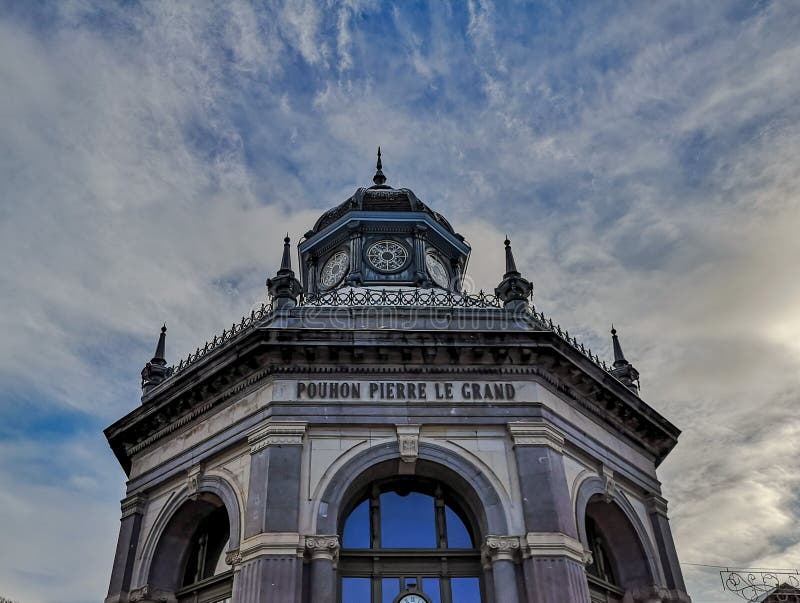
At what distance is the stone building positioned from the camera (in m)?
18.2

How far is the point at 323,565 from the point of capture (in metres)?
17.5

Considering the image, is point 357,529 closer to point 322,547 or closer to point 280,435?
point 322,547

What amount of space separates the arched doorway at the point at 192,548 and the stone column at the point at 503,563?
6.75m

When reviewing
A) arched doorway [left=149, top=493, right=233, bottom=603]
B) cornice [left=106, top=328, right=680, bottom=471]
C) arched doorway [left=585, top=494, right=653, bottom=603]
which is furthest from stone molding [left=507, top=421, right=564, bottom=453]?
arched doorway [left=149, top=493, right=233, bottom=603]

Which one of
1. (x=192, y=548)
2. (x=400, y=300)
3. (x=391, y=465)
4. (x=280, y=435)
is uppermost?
(x=400, y=300)

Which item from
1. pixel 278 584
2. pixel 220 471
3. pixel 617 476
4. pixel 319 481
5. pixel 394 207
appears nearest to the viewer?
pixel 278 584

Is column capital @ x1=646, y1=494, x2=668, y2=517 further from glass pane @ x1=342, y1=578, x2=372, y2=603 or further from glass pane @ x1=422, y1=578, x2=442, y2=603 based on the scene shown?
glass pane @ x1=342, y1=578, x2=372, y2=603

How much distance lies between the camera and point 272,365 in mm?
20125

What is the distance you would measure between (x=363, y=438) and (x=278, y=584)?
3994 mm

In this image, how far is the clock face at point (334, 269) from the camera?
2786cm

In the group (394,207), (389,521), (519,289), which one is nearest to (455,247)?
(394,207)

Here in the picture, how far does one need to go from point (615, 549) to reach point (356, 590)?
8010mm

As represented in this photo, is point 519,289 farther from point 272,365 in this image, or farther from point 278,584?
point 278,584

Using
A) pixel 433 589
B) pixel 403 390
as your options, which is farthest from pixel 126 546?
pixel 403 390
